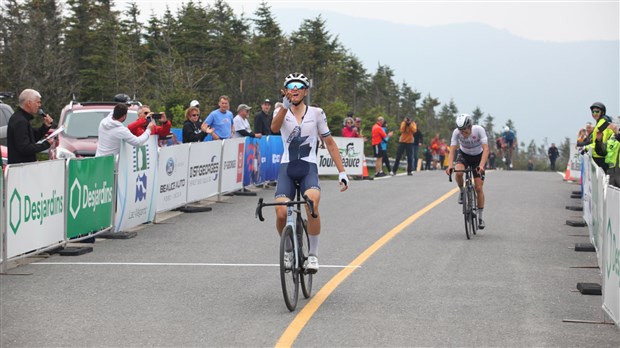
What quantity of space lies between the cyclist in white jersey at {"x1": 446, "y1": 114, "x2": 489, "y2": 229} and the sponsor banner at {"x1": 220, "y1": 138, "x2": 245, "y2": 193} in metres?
6.34

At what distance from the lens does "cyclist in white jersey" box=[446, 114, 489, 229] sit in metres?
15.7

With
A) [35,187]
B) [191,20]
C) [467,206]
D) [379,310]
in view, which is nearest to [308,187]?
[379,310]

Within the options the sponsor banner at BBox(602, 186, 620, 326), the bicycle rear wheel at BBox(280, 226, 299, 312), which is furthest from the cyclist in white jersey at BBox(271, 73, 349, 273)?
the sponsor banner at BBox(602, 186, 620, 326)

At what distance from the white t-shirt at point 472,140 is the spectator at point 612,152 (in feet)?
5.67

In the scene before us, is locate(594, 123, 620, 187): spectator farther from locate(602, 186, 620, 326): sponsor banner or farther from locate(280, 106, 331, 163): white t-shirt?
locate(280, 106, 331, 163): white t-shirt

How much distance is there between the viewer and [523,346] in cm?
795

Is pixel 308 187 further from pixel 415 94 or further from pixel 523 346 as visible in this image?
pixel 415 94

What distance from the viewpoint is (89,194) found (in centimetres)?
1412

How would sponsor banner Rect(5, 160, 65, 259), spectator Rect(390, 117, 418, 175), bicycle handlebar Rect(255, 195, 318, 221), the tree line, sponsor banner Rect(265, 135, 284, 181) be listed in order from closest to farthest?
bicycle handlebar Rect(255, 195, 318, 221), sponsor banner Rect(5, 160, 65, 259), sponsor banner Rect(265, 135, 284, 181), spectator Rect(390, 117, 418, 175), the tree line

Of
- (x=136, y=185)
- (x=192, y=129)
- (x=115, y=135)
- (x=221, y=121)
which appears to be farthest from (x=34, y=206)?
(x=221, y=121)

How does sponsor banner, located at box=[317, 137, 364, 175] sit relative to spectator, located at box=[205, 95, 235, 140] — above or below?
below

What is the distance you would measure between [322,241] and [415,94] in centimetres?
14800

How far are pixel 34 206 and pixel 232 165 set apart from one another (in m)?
9.70

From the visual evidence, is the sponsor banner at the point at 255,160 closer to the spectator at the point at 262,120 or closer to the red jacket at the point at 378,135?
the spectator at the point at 262,120
